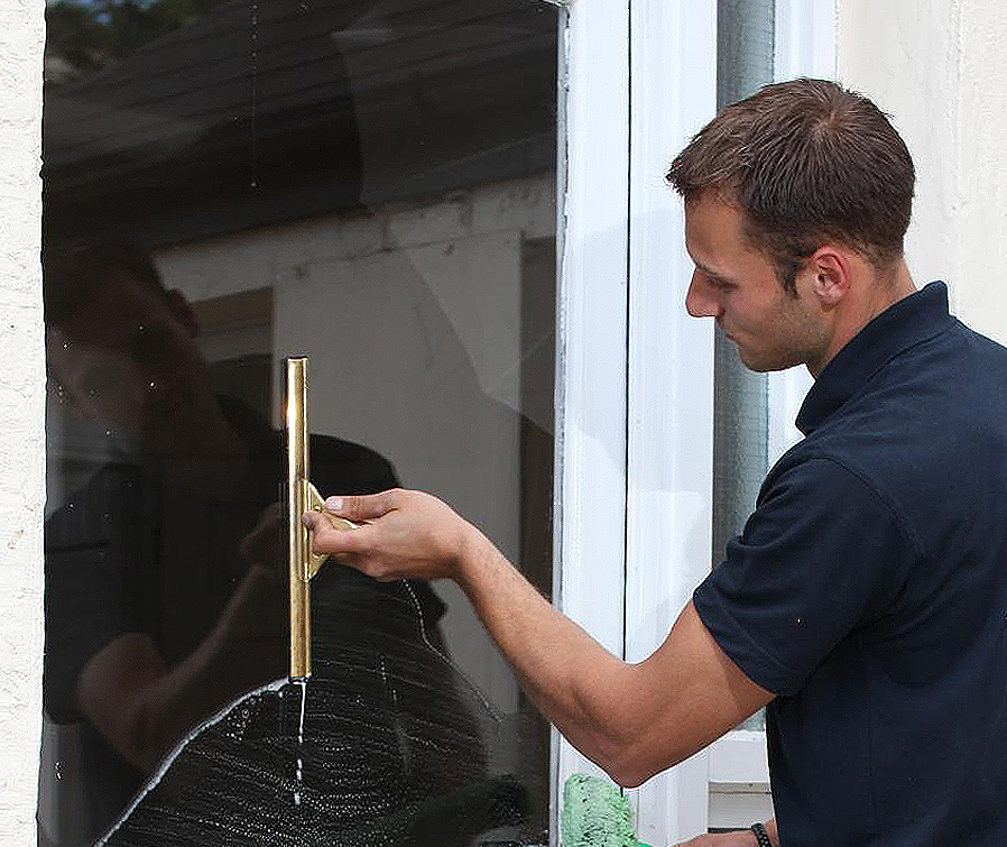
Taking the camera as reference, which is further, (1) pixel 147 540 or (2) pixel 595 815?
(2) pixel 595 815

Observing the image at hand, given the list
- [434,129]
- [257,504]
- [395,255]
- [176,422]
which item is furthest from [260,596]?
[434,129]

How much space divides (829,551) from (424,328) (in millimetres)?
580

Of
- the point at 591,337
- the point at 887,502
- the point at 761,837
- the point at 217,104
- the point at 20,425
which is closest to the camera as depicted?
the point at 20,425

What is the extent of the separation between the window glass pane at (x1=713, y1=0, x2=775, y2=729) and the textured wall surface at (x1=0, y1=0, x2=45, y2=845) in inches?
38.8

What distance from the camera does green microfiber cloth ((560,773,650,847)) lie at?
6.16 feet

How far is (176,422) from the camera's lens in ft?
5.59

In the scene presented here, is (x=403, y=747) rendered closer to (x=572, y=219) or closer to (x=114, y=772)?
(x=114, y=772)

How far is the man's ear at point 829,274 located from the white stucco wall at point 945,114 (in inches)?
22.1

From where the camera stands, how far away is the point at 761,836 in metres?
1.88

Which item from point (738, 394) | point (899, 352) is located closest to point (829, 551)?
point (899, 352)

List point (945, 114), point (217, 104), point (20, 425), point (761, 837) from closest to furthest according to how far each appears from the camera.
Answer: point (20, 425) < point (217, 104) < point (761, 837) < point (945, 114)

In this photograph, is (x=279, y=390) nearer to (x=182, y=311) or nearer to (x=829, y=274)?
(x=182, y=311)

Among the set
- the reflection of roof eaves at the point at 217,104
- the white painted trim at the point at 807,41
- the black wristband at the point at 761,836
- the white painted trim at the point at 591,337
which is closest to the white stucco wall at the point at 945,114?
the white painted trim at the point at 807,41

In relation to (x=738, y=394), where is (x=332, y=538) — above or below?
below
